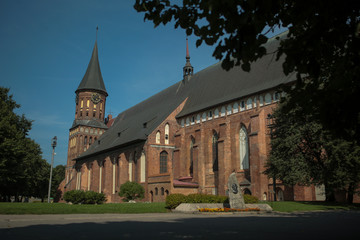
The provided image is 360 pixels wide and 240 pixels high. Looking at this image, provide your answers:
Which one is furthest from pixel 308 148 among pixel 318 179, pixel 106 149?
pixel 106 149

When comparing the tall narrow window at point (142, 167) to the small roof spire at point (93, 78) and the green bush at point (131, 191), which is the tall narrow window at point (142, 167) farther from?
the small roof spire at point (93, 78)

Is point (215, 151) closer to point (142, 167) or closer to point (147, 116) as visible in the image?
point (142, 167)

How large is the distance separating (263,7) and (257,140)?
2745 centimetres

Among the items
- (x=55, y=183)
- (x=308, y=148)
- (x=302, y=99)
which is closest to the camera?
(x=302, y=99)

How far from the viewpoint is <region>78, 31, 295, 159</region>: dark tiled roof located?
34125mm

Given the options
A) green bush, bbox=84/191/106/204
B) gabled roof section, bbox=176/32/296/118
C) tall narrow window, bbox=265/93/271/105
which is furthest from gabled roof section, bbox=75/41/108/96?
tall narrow window, bbox=265/93/271/105

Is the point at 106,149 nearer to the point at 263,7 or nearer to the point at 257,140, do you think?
the point at 257,140

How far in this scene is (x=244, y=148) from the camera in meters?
34.3

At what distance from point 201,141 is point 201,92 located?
7302mm

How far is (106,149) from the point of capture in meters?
49.8

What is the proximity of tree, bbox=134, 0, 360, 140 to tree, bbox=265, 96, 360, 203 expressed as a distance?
17.4m

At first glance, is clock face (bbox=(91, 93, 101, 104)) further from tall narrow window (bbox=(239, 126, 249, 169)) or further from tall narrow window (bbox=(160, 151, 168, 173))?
tall narrow window (bbox=(239, 126, 249, 169))

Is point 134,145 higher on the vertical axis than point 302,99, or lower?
higher

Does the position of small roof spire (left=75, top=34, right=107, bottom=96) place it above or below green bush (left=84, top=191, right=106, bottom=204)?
above
